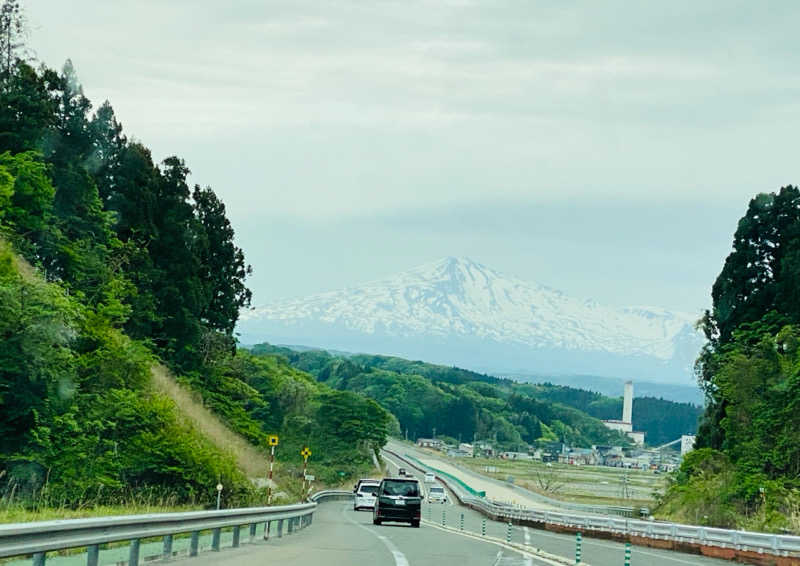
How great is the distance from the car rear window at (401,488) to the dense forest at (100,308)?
7.19m

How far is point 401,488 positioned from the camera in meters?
38.8

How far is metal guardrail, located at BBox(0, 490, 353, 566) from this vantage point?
11.3 metres

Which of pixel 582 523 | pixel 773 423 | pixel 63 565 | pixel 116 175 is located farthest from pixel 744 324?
pixel 63 565

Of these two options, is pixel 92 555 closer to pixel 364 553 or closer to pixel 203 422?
pixel 364 553

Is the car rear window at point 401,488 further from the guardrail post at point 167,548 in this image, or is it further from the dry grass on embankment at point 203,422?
the guardrail post at point 167,548

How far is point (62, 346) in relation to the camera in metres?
38.2

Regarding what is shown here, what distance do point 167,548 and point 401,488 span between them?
22.0m

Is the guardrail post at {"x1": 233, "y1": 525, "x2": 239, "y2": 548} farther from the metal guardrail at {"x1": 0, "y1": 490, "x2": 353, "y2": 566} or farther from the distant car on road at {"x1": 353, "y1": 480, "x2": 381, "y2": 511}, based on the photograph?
the distant car on road at {"x1": 353, "y1": 480, "x2": 381, "y2": 511}

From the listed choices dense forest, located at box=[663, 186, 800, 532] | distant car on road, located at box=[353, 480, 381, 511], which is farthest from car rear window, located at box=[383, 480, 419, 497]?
distant car on road, located at box=[353, 480, 381, 511]

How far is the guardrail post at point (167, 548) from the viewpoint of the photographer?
673 inches

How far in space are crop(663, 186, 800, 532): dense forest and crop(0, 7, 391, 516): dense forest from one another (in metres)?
23.1

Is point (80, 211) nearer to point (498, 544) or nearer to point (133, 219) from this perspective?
point (133, 219)

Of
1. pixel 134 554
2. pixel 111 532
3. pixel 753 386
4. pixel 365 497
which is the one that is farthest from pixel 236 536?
pixel 365 497

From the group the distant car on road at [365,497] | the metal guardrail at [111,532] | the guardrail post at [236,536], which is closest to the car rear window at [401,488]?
the metal guardrail at [111,532]
